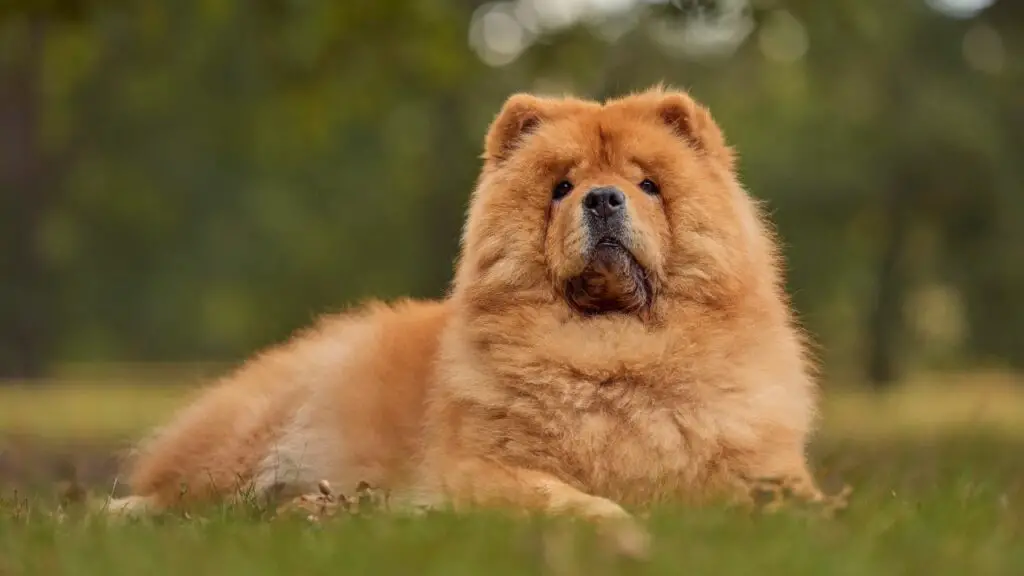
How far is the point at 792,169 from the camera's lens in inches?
760

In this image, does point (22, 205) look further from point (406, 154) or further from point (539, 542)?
point (539, 542)

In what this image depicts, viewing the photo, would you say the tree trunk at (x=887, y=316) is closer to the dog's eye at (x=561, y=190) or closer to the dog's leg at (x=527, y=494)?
the dog's eye at (x=561, y=190)

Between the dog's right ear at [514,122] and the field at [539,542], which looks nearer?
the field at [539,542]

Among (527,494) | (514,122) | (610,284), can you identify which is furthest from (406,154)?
(527,494)

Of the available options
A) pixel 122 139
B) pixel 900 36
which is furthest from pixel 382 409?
pixel 122 139

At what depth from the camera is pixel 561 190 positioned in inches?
188

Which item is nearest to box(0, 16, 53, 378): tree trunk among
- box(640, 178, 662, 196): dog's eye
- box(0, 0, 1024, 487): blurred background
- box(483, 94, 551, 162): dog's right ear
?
box(0, 0, 1024, 487): blurred background

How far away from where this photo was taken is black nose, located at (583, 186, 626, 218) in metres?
4.52

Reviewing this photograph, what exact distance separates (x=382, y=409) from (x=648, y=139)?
139 cm

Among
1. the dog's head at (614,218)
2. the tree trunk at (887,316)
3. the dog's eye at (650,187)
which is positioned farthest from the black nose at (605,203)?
the tree trunk at (887,316)

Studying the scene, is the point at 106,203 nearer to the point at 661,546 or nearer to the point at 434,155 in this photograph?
the point at 434,155

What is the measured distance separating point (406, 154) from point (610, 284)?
1808cm

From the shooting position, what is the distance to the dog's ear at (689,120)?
4.88 meters

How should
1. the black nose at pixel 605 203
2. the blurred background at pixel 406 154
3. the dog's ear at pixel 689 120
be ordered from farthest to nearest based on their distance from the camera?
the blurred background at pixel 406 154
the dog's ear at pixel 689 120
the black nose at pixel 605 203
